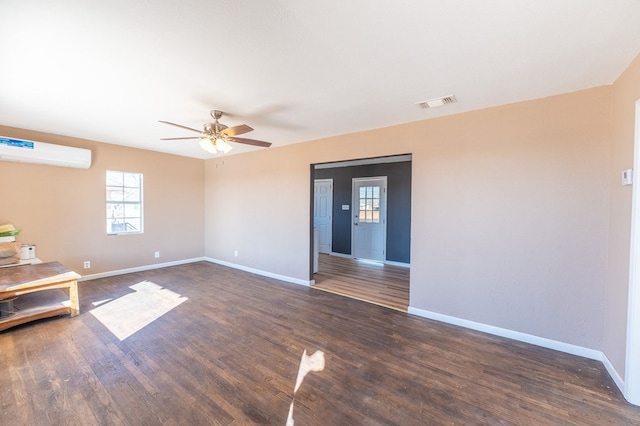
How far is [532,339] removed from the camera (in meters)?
2.71

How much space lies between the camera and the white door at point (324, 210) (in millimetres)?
7594

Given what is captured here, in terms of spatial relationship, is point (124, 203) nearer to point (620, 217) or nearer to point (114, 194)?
point (114, 194)

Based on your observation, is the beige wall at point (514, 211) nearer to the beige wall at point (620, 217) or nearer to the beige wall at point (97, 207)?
the beige wall at point (620, 217)

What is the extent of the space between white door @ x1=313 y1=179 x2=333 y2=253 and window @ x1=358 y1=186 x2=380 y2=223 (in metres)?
1.00

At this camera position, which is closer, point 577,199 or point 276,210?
point 577,199

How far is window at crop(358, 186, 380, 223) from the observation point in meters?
6.68

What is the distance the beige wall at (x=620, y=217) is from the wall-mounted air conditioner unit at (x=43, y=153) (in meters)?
6.85

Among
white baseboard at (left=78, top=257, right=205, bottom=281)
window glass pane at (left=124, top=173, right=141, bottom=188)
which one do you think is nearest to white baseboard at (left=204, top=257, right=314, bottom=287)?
white baseboard at (left=78, top=257, right=205, bottom=281)

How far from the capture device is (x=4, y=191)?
12.9 feet

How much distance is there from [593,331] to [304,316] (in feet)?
9.59

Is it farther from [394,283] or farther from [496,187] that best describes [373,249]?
[496,187]

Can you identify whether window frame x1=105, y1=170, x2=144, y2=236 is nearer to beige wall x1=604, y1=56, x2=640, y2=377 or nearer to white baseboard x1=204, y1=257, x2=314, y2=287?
white baseboard x1=204, y1=257, x2=314, y2=287

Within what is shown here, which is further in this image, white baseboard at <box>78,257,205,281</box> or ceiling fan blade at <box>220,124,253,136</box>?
white baseboard at <box>78,257,205,281</box>

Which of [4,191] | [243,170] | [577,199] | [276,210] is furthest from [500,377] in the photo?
[4,191]
